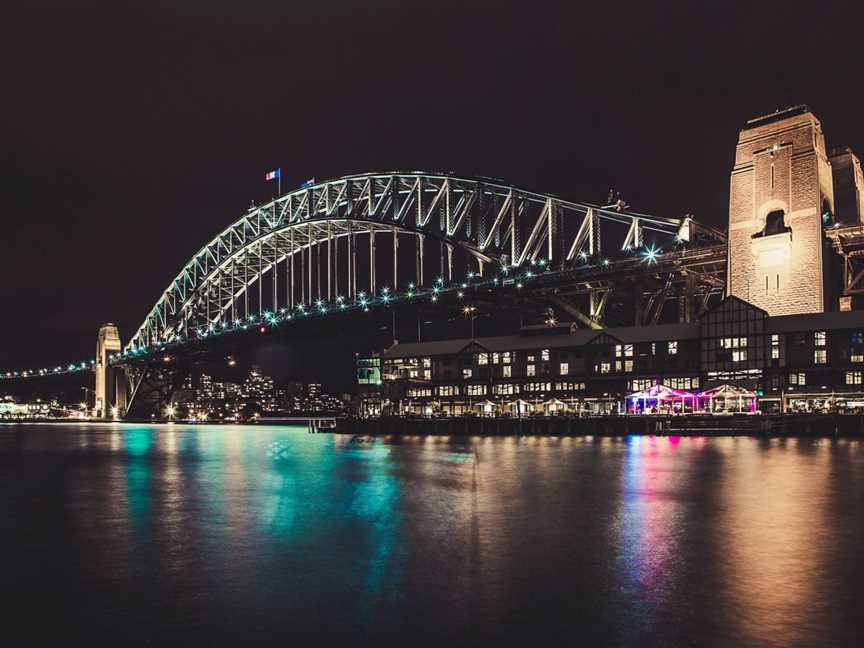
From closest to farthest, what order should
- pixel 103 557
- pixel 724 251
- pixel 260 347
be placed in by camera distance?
pixel 103 557 < pixel 724 251 < pixel 260 347

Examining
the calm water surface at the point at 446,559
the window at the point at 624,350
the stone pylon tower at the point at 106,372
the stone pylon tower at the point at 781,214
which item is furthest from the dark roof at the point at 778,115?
the stone pylon tower at the point at 106,372

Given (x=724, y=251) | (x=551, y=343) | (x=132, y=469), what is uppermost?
(x=724, y=251)

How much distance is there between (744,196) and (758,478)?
40594 mm

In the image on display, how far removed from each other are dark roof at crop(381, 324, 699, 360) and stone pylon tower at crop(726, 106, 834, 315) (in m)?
6.17

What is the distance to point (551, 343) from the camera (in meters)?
73.4

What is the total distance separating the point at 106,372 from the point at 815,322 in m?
122

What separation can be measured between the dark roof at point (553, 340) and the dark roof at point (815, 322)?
7.68 m

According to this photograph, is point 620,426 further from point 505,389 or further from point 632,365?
point 505,389

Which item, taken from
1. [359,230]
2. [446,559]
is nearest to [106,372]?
[359,230]

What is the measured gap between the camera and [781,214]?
5856 cm

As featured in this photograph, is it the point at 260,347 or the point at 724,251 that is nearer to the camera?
the point at 724,251

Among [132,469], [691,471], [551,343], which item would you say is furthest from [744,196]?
[132,469]

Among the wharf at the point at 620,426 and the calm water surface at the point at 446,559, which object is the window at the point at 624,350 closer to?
the wharf at the point at 620,426

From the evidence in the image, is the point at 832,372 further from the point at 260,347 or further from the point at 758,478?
the point at 260,347
